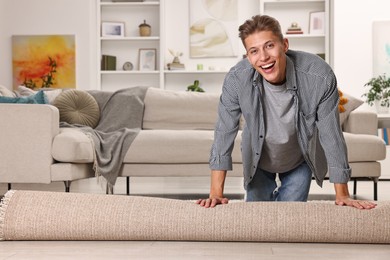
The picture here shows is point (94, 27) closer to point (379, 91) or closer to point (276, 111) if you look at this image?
point (379, 91)

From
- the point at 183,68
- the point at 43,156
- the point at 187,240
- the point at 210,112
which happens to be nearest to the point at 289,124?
the point at 187,240

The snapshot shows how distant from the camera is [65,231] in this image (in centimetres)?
208

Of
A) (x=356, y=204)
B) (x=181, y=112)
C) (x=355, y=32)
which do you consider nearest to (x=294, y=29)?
(x=355, y=32)

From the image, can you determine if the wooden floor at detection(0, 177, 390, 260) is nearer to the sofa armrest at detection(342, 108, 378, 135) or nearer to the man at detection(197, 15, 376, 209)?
the man at detection(197, 15, 376, 209)

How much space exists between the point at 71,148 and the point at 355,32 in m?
4.58

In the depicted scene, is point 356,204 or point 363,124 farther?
point 363,124

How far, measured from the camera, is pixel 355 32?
7.99 m

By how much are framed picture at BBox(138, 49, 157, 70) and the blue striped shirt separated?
6057mm

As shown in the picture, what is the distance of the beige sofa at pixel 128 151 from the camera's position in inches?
170

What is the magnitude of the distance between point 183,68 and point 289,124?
598 centimetres

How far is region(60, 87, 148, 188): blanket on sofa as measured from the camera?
455cm

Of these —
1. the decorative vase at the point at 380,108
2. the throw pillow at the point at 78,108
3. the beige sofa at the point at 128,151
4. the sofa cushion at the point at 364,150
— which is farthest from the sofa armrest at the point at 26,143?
the decorative vase at the point at 380,108

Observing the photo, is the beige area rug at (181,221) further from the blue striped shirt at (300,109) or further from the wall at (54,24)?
the wall at (54,24)

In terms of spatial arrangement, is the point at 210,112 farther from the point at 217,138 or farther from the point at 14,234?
the point at 14,234
